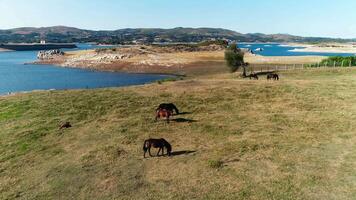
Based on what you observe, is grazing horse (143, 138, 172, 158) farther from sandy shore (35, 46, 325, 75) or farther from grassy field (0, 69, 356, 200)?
sandy shore (35, 46, 325, 75)

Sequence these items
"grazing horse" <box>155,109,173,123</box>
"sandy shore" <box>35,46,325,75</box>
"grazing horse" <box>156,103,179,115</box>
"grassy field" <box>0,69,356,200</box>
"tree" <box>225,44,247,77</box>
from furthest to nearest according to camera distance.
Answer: "sandy shore" <box>35,46,325,75</box> → "tree" <box>225,44,247,77</box> → "grazing horse" <box>156,103,179,115</box> → "grazing horse" <box>155,109,173,123</box> → "grassy field" <box>0,69,356,200</box>

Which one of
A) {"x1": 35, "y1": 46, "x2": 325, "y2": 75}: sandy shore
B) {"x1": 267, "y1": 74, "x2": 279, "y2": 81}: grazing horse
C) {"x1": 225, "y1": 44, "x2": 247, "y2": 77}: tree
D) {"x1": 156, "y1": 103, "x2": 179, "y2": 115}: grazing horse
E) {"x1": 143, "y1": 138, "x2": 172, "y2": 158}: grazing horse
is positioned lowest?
{"x1": 35, "y1": 46, "x2": 325, "y2": 75}: sandy shore

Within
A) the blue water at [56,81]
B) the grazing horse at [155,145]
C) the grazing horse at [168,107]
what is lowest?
the blue water at [56,81]

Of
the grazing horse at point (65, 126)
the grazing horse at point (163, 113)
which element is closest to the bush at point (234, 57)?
the grazing horse at point (163, 113)

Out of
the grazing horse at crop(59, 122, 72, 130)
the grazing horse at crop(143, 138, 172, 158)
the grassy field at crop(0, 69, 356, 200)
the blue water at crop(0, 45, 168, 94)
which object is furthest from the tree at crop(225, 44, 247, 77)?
the grazing horse at crop(143, 138, 172, 158)

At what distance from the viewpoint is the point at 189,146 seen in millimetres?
26922

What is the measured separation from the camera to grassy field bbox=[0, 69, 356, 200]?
2027 centimetres

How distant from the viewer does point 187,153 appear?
2536 centimetres

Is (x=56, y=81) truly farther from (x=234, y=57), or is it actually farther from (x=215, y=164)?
(x=215, y=164)

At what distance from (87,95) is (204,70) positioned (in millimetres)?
66642

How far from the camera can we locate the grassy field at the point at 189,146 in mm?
20266

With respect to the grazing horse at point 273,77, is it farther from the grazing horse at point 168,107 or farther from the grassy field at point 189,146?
the grazing horse at point 168,107

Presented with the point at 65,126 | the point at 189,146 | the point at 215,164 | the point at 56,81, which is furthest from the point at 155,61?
the point at 215,164

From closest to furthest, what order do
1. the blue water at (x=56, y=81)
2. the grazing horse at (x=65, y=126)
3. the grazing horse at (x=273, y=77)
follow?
the grazing horse at (x=65, y=126) → the grazing horse at (x=273, y=77) → the blue water at (x=56, y=81)
